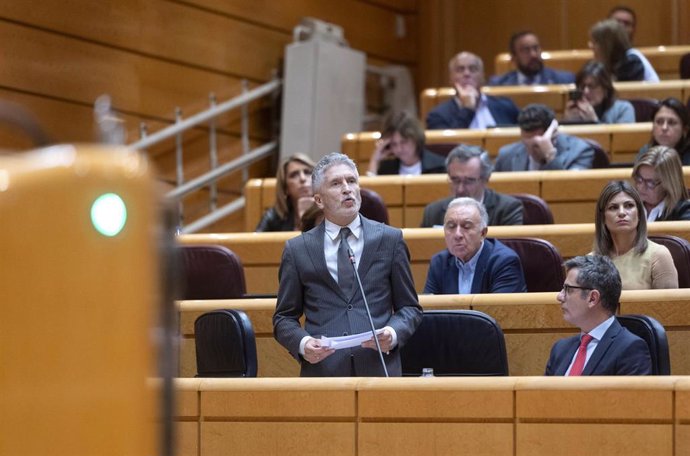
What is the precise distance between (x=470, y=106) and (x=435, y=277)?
2.89 meters

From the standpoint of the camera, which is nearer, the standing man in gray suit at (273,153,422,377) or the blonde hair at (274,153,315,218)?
the standing man in gray suit at (273,153,422,377)

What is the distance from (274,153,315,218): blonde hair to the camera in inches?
217

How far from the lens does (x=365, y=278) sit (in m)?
3.72

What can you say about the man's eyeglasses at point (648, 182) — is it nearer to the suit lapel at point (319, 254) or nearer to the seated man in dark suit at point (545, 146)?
the seated man in dark suit at point (545, 146)

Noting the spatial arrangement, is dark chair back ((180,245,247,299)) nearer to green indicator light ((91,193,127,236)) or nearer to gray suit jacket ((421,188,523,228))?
gray suit jacket ((421,188,523,228))

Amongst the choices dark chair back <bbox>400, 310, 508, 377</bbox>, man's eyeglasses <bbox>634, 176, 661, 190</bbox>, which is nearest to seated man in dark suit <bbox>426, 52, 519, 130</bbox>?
man's eyeglasses <bbox>634, 176, 661, 190</bbox>

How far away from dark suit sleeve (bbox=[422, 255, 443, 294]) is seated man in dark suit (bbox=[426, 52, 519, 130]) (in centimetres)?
281

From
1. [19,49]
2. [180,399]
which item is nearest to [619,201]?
[180,399]

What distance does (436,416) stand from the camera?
10.4ft

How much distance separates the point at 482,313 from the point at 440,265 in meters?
0.66

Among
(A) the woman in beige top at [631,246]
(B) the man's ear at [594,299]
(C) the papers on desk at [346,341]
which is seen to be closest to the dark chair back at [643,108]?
(A) the woman in beige top at [631,246]

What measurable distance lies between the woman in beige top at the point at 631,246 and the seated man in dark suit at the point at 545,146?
169cm

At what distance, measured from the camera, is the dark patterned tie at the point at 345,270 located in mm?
3725

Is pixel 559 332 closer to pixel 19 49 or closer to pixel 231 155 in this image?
pixel 19 49
